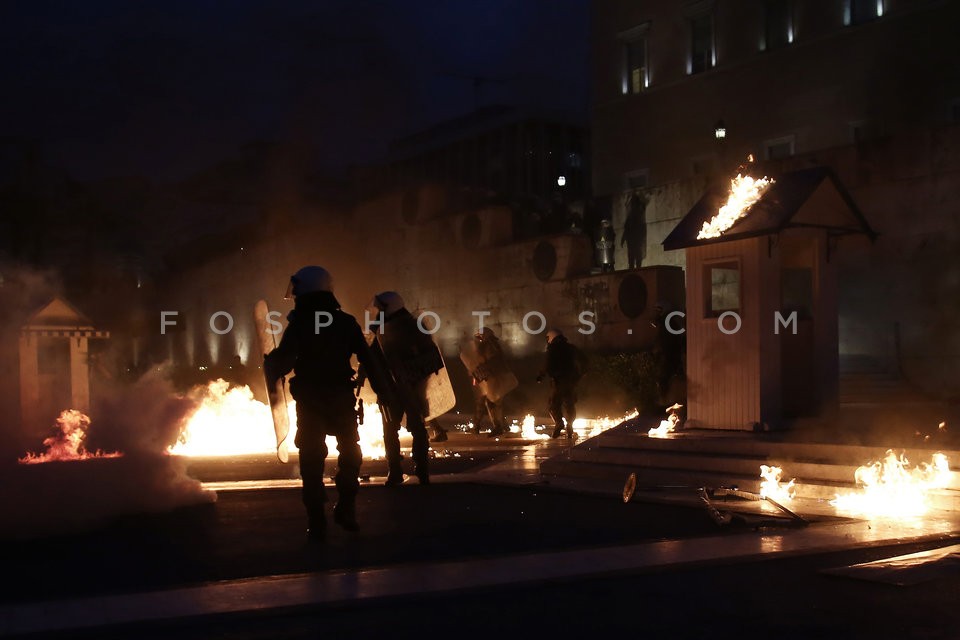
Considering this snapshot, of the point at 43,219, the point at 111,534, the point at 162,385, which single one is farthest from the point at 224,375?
the point at 111,534

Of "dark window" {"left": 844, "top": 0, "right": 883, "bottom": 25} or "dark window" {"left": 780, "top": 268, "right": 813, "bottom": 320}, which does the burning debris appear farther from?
"dark window" {"left": 844, "top": 0, "right": 883, "bottom": 25}

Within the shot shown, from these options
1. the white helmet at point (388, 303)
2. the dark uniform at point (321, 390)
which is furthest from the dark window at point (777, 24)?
the dark uniform at point (321, 390)

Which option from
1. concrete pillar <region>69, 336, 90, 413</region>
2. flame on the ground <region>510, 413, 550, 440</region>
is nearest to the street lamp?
flame on the ground <region>510, 413, 550, 440</region>

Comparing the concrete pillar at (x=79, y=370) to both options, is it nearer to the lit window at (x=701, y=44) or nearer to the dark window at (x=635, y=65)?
the lit window at (x=701, y=44)

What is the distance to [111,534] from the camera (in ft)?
26.1

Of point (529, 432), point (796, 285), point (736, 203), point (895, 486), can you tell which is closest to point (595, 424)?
point (529, 432)

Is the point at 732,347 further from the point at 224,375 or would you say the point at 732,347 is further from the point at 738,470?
the point at 224,375

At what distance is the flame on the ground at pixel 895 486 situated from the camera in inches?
341

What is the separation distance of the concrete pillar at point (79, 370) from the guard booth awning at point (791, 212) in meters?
8.31

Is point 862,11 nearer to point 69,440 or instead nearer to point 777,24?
point 777,24

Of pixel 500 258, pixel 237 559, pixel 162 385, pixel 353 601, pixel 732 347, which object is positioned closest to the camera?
pixel 353 601

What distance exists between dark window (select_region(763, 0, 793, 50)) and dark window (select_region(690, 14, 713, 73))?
1972mm

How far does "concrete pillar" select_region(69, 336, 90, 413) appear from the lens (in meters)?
13.8

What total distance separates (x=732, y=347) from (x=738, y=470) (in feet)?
5.76
